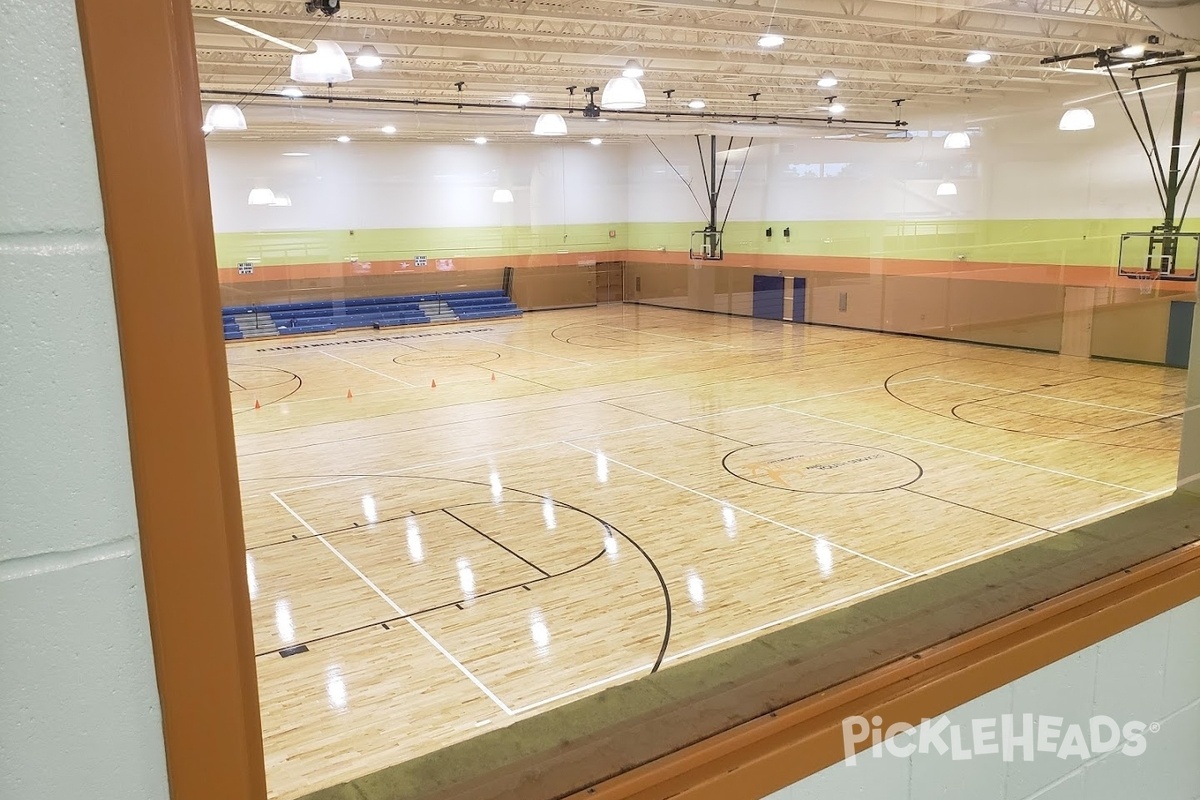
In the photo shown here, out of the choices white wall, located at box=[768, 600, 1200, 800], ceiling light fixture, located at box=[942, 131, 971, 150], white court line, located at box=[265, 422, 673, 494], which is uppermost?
ceiling light fixture, located at box=[942, 131, 971, 150]

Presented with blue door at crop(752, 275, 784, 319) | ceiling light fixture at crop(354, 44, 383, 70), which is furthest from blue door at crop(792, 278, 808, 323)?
ceiling light fixture at crop(354, 44, 383, 70)

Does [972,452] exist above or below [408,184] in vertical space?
below

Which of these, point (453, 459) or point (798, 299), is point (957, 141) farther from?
point (453, 459)

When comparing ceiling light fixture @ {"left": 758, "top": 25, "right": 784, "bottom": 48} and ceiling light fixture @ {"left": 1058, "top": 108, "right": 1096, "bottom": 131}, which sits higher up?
ceiling light fixture @ {"left": 758, "top": 25, "right": 784, "bottom": 48}

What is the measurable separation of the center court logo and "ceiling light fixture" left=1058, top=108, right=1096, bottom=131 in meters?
11.6

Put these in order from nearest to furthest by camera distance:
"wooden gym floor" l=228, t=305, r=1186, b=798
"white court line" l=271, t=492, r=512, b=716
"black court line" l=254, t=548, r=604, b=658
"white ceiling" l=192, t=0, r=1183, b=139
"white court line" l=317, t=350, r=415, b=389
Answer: "white court line" l=271, t=492, r=512, b=716 < "wooden gym floor" l=228, t=305, r=1186, b=798 < "black court line" l=254, t=548, r=604, b=658 < "white ceiling" l=192, t=0, r=1183, b=139 < "white court line" l=317, t=350, r=415, b=389

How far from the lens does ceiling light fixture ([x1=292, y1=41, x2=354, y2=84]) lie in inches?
293

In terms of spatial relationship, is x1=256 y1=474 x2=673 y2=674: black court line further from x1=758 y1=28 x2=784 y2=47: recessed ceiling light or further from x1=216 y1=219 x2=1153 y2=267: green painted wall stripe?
x1=758 y1=28 x2=784 y2=47: recessed ceiling light

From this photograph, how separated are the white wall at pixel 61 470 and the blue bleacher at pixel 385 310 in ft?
35.0

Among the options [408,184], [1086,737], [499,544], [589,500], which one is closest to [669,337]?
[408,184]

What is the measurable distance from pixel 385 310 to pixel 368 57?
446 cm

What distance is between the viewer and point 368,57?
9.13 meters

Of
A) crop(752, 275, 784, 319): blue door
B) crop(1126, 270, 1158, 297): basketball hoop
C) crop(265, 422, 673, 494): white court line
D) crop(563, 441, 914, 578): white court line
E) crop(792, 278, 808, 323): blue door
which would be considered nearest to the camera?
crop(563, 441, 914, 578): white court line

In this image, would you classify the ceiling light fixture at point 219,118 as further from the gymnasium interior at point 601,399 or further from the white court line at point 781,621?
the white court line at point 781,621
